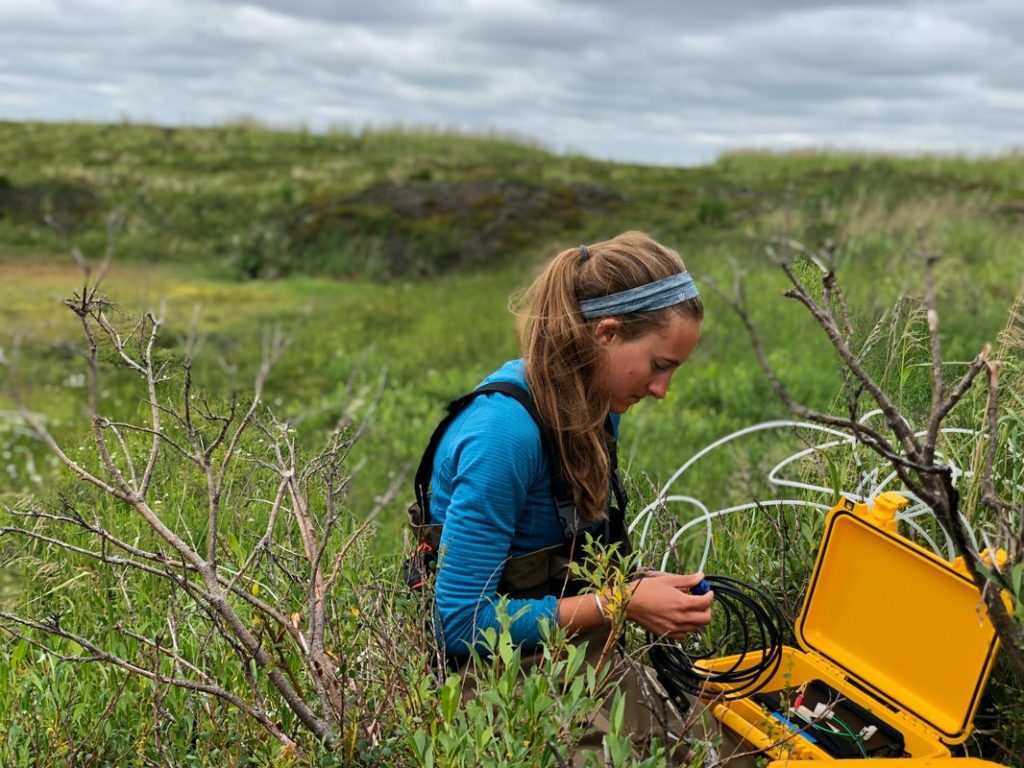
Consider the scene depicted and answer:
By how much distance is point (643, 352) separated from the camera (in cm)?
227

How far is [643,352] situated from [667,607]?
0.60 meters

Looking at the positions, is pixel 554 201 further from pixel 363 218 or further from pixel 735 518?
pixel 735 518

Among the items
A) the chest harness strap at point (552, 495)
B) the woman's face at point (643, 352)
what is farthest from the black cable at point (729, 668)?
the woman's face at point (643, 352)

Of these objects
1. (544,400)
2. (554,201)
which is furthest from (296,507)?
(554,201)

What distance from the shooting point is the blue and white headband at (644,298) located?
2.26 meters

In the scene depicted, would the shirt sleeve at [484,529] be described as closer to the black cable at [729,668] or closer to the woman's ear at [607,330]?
the woman's ear at [607,330]

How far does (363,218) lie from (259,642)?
53.7ft

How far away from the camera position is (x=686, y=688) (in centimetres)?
231

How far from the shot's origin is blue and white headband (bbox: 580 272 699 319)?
7.41ft

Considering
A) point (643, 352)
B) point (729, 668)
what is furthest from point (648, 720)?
point (643, 352)

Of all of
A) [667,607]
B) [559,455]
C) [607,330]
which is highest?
[607,330]

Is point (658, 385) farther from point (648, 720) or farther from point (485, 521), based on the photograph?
point (648, 720)

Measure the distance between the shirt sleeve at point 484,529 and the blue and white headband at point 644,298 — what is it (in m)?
0.35

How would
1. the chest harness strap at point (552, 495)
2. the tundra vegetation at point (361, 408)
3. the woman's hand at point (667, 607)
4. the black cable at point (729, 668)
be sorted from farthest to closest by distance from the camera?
the black cable at point (729, 668), the chest harness strap at point (552, 495), the woman's hand at point (667, 607), the tundra vegetation at point (361, 408)
